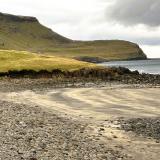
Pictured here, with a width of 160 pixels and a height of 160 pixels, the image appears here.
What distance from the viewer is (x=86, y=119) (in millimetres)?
34469

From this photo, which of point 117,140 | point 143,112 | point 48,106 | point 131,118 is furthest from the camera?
point 48,106

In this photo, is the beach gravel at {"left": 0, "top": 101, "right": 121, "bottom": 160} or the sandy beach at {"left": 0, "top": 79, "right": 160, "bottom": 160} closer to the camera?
the beach gravel at {"left": 0, "top": 101, "right": 121, "bottom": 160}

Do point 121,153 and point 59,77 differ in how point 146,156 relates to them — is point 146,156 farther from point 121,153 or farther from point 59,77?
point 59,77

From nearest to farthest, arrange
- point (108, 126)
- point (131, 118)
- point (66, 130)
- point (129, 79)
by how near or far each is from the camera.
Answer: point (66, 130) → point (108, 126) → point (131, 118) → point (129, 79)

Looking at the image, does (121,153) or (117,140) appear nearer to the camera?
(121,153)

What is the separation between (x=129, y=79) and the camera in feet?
277

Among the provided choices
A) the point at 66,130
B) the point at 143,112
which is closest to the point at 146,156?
the point at 66,130

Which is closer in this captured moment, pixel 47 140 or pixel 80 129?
pixel 47 140

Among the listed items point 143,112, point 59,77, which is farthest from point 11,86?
point 143,112

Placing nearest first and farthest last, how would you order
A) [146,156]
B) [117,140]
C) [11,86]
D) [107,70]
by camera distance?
[146,156], [117,140], [11,86], [107,70]

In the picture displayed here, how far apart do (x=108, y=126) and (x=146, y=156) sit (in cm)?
860

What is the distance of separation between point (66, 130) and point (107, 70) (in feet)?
212

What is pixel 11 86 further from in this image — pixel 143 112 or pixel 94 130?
pixel 94 130

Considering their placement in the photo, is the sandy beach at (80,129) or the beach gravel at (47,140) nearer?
the beach gravel at (47,140)
